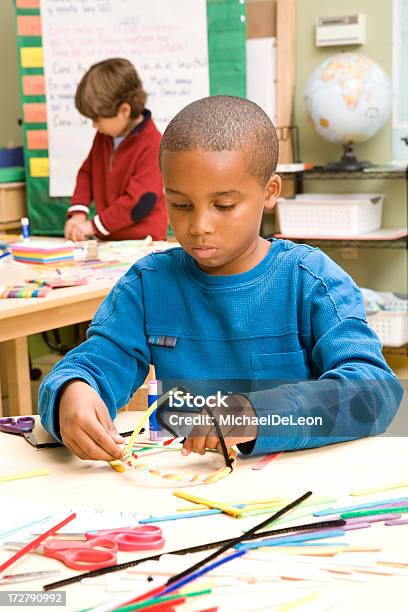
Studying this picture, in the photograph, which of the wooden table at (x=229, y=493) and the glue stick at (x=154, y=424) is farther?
the glue stick at (x=154, y=424)

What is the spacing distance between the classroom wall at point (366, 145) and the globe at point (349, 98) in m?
0.21

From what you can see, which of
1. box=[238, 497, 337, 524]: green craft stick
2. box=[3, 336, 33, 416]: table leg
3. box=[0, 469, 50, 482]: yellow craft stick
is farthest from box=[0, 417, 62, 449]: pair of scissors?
box=[3, 336, 33, 416]: table leg

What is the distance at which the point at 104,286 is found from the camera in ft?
8.63

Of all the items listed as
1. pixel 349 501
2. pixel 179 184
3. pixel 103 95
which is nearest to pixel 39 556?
pixel 349 501

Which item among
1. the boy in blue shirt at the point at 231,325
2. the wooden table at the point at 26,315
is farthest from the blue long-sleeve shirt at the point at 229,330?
the wooden table at the point at 26,315

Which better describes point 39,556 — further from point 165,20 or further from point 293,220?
point 165,20

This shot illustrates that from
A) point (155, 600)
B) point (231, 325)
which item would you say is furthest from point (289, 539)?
point (231, 325)

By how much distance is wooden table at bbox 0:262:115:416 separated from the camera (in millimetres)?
2402

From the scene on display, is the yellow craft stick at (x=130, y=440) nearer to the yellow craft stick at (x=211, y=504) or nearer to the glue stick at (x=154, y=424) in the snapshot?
the glue stick at (x=154, y=424)

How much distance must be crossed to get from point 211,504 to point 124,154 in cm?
279

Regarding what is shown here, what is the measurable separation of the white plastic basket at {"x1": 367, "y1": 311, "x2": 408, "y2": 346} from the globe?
707mm

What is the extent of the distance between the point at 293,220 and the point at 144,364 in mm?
3027

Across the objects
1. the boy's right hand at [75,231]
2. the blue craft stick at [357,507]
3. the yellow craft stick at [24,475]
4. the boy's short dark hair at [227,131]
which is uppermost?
the boy's short dark hair at [227,131]

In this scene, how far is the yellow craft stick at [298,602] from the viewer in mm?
798
